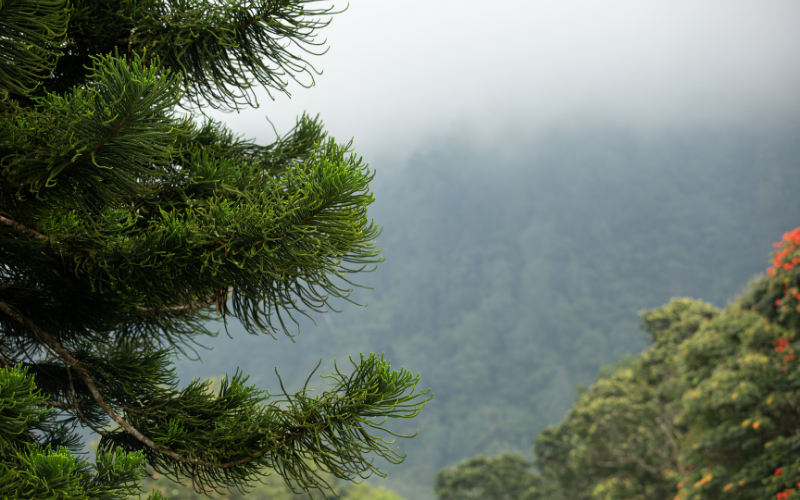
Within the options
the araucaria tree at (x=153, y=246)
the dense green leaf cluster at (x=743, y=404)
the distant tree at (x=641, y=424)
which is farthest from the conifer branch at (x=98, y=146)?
the distant tree at (x=641, y=424)

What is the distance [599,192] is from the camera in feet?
354

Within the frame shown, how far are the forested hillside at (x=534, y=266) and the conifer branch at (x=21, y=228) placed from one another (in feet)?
184

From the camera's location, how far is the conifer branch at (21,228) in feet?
6.68

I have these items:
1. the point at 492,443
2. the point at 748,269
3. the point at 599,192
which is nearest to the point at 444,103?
the point at 599,192

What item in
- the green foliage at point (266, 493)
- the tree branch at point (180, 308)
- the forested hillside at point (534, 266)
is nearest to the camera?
the tree branch at point (180, 308)

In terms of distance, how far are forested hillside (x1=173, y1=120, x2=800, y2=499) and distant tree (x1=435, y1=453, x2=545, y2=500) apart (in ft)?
127

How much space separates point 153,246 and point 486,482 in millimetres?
17659

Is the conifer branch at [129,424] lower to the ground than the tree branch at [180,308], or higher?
lower

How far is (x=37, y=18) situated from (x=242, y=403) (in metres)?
1.70

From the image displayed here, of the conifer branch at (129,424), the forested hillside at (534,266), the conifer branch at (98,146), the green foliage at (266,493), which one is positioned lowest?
the conifer branch at (129,424)

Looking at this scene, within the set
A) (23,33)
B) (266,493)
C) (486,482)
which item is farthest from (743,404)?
(266,493)

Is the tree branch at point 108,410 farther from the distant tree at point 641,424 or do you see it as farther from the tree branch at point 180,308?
the distant tree at point 641,424

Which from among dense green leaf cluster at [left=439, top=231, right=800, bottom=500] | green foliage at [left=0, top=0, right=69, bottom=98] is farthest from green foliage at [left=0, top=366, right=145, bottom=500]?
dense green leaf cluster at [left=439, top=231, right=800, bottom=500]

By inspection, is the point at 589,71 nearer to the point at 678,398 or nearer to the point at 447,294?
the point at 447,294
